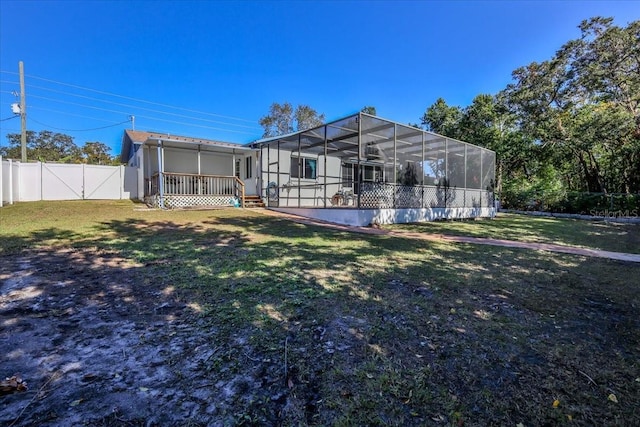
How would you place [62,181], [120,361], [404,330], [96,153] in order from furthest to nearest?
[96,153]
[62,181]
[404,330]
[120,361]

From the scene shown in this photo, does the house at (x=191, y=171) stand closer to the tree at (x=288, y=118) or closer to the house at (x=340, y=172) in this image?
the house at (x=340, y=172)

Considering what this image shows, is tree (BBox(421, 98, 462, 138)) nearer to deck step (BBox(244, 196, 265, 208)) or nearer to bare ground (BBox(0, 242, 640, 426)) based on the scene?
deck step (BBox(244, 196, 265, 208))

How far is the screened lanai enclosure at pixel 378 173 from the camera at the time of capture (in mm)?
10430

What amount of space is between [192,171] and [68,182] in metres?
6.56

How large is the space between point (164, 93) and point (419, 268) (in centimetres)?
3707

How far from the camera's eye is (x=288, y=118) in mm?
35938

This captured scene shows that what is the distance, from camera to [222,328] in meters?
2.50

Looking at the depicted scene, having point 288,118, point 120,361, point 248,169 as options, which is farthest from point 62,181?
point 288,118

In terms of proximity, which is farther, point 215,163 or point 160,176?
point 215,163

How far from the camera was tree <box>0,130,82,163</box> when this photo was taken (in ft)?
116

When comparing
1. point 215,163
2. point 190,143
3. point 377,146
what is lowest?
point 215,163

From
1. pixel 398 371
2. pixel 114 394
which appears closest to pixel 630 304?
pixel 398 371

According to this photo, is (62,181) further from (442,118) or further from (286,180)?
(442,118)

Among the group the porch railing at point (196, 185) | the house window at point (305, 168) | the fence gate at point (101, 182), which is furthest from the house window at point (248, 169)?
the fence gate at point (101, 182)
